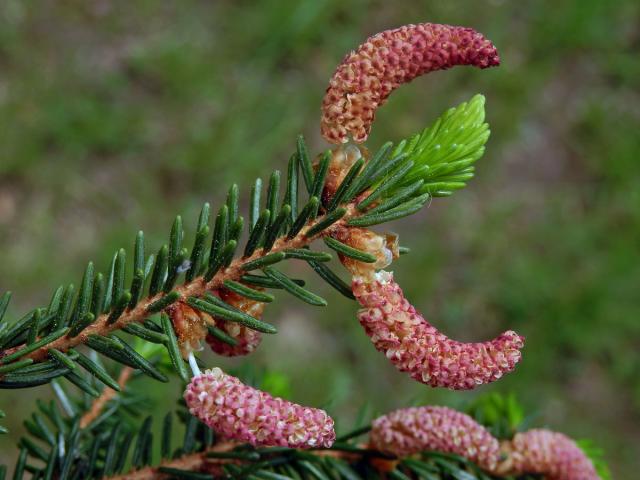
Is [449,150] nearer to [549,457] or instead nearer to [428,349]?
[428,349]

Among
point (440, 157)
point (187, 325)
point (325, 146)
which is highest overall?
point (325, 146)

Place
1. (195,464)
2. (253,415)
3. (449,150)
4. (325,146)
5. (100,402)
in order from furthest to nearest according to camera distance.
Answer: (325,146) → (100,402) → (195,464) → (449,150) → (253,415)

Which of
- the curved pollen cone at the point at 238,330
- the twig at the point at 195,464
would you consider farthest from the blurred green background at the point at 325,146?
the curved pollen cone at the point at 238,330

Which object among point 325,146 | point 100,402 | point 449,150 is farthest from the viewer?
point 325,146

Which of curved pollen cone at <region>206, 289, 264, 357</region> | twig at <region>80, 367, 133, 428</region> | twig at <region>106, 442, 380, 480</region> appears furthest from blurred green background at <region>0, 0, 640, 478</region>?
curved pollen cone at <region>206, 289, 264, 357</region>

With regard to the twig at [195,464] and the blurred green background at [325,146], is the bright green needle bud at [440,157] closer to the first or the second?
Answer: the twig at [195,464]

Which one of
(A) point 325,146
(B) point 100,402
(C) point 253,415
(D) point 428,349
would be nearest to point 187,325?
(C) point 253,415
